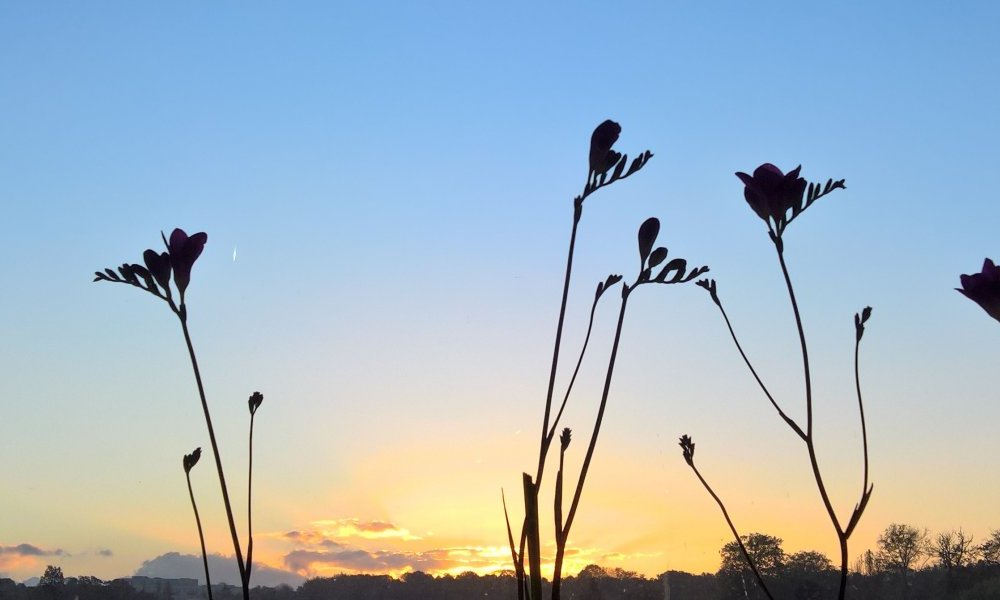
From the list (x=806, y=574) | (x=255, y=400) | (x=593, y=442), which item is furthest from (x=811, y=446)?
(x=806, y=574)

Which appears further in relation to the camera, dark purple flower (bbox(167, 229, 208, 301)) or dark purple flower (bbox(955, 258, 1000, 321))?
dark purple flower (bbox(167, 229, 208, 301))

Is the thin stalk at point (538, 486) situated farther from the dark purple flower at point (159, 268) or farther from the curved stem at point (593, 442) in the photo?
the dark purple flower at point (159, 268)

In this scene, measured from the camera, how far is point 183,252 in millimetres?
2455

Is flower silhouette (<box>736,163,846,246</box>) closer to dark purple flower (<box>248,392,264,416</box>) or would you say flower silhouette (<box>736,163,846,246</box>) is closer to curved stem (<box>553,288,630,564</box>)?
curved stem (<box>553,288,630,564</box>)

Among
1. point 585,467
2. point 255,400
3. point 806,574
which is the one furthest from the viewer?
point 806,574

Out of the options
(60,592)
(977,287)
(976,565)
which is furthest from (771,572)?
(977,287)

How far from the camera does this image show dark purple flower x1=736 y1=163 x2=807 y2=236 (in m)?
2.23

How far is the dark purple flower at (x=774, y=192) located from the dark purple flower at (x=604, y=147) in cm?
35

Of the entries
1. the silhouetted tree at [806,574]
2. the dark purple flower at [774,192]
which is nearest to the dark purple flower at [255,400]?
the dark purple flower at [774,192]

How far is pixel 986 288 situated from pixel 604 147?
40.0 inches

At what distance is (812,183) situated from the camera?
2.26 metres

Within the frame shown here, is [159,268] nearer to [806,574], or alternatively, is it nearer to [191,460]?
[191,460]

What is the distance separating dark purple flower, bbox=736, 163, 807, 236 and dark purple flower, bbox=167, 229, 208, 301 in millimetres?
1486

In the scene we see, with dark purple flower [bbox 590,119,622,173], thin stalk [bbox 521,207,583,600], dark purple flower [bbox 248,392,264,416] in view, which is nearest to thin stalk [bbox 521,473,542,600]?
thin stalk [bbox 521,207,583,600]
